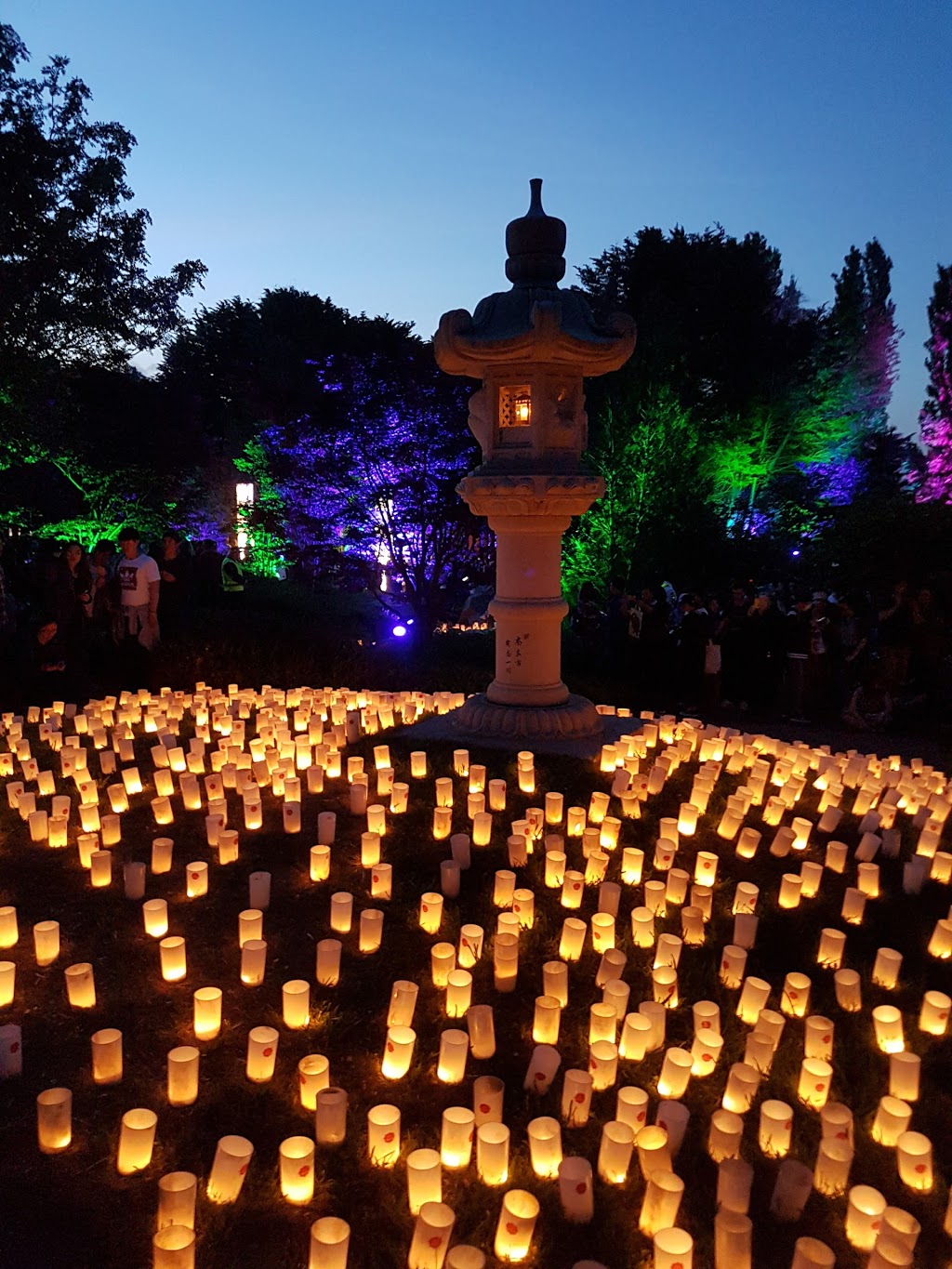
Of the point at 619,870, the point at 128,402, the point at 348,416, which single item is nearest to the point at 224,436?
the point at 128,402

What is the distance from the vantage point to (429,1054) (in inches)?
125

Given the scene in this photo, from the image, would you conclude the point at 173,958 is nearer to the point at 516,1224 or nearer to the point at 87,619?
the point at 516,1224

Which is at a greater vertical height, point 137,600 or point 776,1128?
point 137,600

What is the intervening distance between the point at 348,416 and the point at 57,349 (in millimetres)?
4962

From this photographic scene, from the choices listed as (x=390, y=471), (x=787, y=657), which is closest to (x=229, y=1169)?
(x=787, y=657)

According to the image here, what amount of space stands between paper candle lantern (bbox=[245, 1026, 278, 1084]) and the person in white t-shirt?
21.2 ft

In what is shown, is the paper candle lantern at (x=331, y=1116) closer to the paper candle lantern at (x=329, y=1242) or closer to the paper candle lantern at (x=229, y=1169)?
the paper candle lantern at (x=229, y=1169)

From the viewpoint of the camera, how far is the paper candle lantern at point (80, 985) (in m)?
3.29

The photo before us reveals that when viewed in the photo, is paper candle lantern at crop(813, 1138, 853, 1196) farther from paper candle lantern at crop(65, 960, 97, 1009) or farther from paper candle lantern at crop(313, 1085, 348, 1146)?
paper candle lantern at crop(65, 960, 97, 1009)

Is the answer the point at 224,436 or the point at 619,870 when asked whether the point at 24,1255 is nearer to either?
the point at 619,870

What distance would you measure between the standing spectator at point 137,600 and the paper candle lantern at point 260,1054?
250 inches

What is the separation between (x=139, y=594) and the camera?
28.8 feet

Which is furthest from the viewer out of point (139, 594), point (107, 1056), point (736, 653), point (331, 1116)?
point (736, 653)

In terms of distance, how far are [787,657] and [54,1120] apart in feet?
29.7
